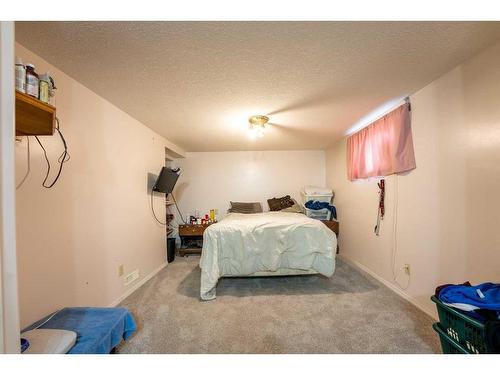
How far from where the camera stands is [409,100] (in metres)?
1.97

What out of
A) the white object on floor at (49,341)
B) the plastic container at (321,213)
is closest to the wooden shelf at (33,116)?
the white object on floor at (49,341)

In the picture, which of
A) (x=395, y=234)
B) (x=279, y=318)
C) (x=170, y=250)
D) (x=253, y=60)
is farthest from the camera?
(x=170, y=250)

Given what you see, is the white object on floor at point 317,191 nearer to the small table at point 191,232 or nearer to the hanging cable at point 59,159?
the small table at point 191,232

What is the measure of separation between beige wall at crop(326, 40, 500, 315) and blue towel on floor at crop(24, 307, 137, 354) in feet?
7.78

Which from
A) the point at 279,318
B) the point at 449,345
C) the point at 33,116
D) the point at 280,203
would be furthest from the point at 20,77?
the point at 280,203

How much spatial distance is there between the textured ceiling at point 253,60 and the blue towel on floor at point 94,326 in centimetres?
167

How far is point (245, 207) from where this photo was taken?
13.3 feet

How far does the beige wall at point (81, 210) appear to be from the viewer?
4.25 ft

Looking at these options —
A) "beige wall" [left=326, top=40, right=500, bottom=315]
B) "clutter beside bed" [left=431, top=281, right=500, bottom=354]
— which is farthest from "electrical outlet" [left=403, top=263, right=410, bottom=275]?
"clutter beside bed" [left=431, top=281, right=500, bottom=354]

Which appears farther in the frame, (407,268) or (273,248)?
(273,248)

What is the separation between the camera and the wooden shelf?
91 cm

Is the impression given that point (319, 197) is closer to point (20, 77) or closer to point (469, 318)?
point (469, 318)

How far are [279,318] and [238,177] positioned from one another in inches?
116
